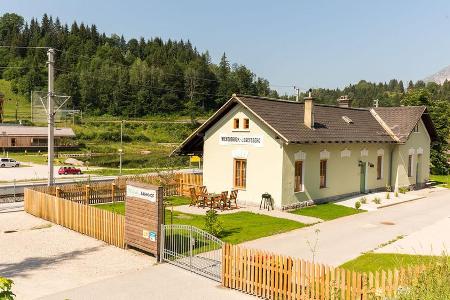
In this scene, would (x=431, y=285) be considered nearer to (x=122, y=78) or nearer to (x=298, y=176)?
(x=298, y=176)

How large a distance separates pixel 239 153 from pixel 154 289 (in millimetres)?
14278

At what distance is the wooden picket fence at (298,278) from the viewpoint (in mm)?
9758

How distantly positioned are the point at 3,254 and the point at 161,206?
631 cm

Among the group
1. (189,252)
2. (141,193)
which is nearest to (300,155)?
(189,252)

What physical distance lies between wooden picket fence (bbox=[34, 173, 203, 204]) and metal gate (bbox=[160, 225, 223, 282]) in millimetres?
10563

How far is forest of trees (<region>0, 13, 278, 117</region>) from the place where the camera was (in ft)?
464

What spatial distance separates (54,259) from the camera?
606 inches

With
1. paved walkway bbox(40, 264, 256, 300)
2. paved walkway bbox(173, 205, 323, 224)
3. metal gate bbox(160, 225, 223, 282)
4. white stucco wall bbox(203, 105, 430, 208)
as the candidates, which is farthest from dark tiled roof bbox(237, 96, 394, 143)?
paved walkway bbox(40, 264, 256, 300)

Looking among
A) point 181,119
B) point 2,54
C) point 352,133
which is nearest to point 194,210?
Result: point 352,133

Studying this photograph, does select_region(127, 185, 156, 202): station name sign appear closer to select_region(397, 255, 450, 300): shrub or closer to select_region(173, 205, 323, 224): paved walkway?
select_region(173, 205, 323, 224): paved walkway

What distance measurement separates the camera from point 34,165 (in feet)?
183

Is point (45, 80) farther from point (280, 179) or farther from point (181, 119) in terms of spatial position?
point (280, 179)

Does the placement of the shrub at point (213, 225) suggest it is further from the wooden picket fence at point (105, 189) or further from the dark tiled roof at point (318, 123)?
the wooden picket fence at point (105, 189)

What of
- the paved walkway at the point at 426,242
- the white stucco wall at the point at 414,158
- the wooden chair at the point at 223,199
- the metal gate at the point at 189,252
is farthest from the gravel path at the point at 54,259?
the white stucco wall at the point at 414,158
